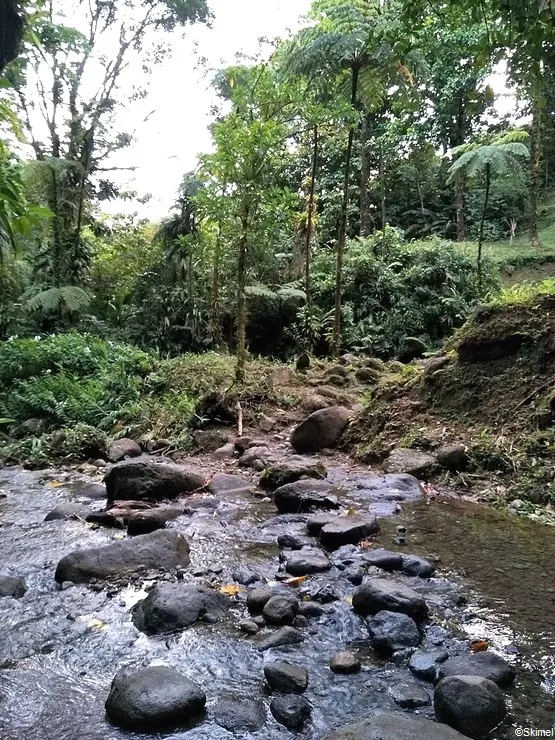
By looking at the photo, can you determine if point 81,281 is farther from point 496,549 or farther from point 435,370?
point 496,549

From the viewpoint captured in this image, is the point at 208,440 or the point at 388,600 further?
the point at 208,440

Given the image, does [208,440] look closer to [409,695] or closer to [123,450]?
[123,450]

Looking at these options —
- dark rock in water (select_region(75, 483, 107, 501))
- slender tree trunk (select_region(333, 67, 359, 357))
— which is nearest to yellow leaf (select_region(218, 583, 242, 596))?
dark rock in water (select_region(75, 483, 107, 501))

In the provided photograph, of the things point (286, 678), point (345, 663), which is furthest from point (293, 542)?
point (286, 678)

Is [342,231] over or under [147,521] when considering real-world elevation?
over

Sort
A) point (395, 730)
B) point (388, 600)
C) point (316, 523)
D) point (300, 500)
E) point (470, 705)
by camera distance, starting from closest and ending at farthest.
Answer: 1. point (395, 730)
2. point (470, 705)
3. point (388, 600)
4. point (316, 523)
5. point (300, 500)

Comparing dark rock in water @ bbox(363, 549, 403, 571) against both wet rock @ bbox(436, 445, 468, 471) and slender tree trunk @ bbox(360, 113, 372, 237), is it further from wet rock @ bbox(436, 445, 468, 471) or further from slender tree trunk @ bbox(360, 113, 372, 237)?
slender tree trunk @ bbox(360, 113, 372, 237)

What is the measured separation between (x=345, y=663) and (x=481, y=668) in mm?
549

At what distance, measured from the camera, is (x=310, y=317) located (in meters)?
11.7

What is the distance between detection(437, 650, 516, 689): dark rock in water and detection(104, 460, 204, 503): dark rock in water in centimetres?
348

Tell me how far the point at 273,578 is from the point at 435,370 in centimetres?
406

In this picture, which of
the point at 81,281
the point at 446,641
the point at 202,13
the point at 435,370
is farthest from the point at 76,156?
the point at 446,641

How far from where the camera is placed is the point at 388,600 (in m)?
2.85

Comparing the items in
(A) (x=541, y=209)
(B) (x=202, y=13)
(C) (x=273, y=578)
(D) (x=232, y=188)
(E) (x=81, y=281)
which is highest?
(B) (x=202, y=13)
